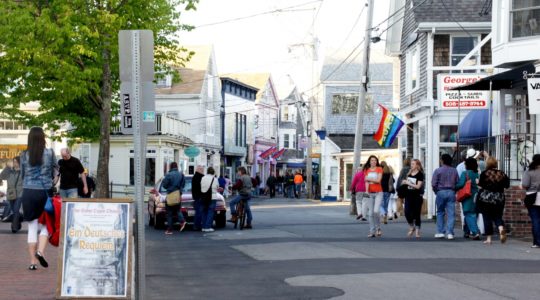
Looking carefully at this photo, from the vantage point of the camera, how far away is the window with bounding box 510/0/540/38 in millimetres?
22050

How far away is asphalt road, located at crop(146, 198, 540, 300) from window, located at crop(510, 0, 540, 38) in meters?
5.05

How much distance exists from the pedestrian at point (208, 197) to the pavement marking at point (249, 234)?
425mm

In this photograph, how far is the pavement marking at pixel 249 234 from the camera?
2097 cm

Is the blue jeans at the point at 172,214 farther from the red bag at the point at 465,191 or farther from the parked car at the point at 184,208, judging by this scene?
the red bag at the point at 465,191

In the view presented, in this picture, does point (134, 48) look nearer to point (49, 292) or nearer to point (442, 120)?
point (49, 292)

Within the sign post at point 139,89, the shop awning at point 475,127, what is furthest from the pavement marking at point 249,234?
the sign post at point 139,89

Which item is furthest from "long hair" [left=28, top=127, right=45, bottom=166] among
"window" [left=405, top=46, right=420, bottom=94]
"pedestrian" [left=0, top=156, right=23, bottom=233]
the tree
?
"window" [left=405, top=46, right=420, bottom=94]

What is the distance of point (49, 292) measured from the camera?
1088 centimetres

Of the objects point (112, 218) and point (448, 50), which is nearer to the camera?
point (112, 218)

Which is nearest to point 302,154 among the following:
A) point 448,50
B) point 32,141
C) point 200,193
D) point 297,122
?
point 297,122

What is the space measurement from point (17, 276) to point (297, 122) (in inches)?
3760

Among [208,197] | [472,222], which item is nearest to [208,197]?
[208,197]

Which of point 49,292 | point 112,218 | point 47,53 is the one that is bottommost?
point 49,292

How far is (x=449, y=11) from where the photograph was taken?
3192 cm
